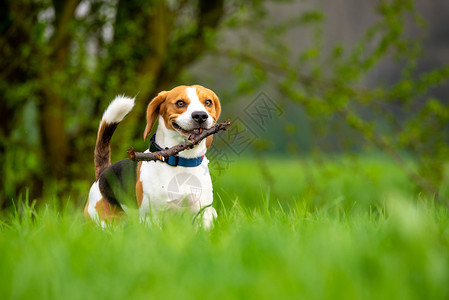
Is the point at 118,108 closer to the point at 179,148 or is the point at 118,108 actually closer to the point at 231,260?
the point at 179,148

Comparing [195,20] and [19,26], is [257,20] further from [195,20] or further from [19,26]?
[19,26]

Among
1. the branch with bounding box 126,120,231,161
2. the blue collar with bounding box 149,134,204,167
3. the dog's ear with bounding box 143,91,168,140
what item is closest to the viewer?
the branch with bounding box 126,120,231,161

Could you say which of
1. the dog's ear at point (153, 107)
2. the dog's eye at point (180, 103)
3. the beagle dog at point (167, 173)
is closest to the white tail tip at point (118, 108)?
the beagle dog at point (167, 173)

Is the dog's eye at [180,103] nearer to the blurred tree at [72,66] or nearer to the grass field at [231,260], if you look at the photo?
the grass field at [231,260]

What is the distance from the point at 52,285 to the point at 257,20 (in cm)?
449

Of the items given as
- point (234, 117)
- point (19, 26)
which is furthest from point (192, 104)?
point (19, 26)

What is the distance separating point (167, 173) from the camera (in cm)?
240

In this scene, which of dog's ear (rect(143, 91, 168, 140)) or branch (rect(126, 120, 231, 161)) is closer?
branch (rect(126, 120, 231, 161))

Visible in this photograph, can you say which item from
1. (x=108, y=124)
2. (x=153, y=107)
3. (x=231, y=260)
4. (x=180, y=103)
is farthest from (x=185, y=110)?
(x=231, y=260)

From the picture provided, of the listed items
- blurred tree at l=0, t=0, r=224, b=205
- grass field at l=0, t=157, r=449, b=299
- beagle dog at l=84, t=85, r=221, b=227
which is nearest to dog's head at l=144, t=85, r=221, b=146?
beagle dog at l=84, t=85, r=221, b=227

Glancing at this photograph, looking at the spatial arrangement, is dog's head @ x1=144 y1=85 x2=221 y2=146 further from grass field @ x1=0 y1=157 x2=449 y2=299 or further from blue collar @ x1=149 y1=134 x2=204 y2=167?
grass field @ x1=0 y1=157 x2=449 y2=299

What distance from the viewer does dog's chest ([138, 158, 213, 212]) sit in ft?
7.80

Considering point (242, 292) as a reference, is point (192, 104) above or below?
above

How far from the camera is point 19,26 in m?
4.31
